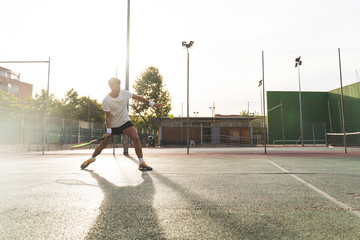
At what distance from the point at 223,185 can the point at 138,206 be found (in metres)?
1.56

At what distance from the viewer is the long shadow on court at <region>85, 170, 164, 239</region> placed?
68.4 inches

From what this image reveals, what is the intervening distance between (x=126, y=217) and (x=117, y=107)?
361 cm

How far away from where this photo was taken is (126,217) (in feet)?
6.98

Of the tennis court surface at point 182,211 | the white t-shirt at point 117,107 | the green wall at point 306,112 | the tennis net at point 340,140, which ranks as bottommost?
the tennis court surface at point 182,211

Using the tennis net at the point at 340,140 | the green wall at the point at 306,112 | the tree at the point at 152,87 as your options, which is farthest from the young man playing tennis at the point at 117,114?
the green wall at the point at 306,112

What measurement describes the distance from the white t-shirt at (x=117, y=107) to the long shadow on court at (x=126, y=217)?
2423mm

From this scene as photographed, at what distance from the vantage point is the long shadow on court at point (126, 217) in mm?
1737

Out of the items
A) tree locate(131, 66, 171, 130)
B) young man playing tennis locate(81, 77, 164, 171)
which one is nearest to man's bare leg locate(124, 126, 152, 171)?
young man playing tennis locate(81, 77, 164, 171)

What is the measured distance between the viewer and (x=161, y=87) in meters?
37.7

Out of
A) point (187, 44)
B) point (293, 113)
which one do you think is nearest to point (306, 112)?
point (293, 113)

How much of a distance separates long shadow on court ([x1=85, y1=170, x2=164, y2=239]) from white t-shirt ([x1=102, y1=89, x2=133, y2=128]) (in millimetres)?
2423

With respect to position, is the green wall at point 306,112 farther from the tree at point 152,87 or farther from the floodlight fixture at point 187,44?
the floodlight fixture at point 187,44

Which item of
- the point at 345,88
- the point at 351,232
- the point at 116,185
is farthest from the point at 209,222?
the point at 345,88

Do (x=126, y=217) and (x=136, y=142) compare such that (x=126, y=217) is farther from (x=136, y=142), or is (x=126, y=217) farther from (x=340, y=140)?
(x=340, y=140)
